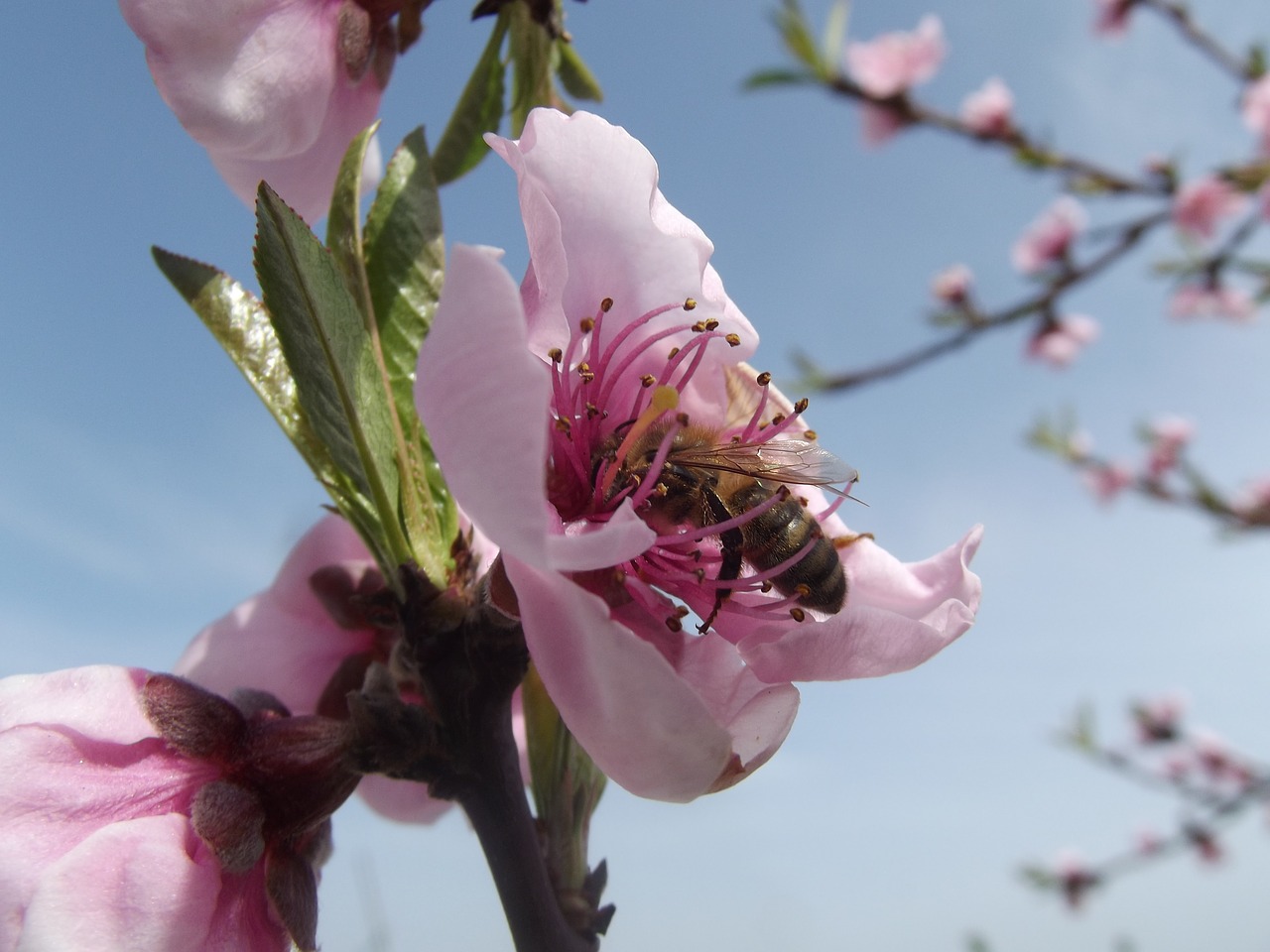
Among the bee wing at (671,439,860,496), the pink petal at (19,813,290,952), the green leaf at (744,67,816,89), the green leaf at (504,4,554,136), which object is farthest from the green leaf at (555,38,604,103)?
the green leaf at (744,67,816,89)

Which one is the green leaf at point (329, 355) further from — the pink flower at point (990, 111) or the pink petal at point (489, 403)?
the pink flower at point (990, 111)

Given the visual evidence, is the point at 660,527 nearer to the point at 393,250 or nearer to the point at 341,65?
the point at 393,250

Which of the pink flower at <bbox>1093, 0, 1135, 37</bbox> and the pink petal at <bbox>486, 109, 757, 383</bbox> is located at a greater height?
the pink petal at <bbox>486, 109, 757, 383</bbox>

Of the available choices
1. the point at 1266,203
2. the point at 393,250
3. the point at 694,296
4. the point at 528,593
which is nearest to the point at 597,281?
the point at 694,296

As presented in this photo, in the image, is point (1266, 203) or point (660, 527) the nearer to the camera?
point (660, 527)

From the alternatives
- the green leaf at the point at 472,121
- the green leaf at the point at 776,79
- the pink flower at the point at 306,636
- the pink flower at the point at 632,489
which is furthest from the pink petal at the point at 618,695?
the green leaf at the point at 776,79

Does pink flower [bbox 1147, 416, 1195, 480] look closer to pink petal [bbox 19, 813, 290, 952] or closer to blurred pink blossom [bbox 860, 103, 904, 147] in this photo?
blurred pink blossom [bbox 860, 103, 904, 147]
